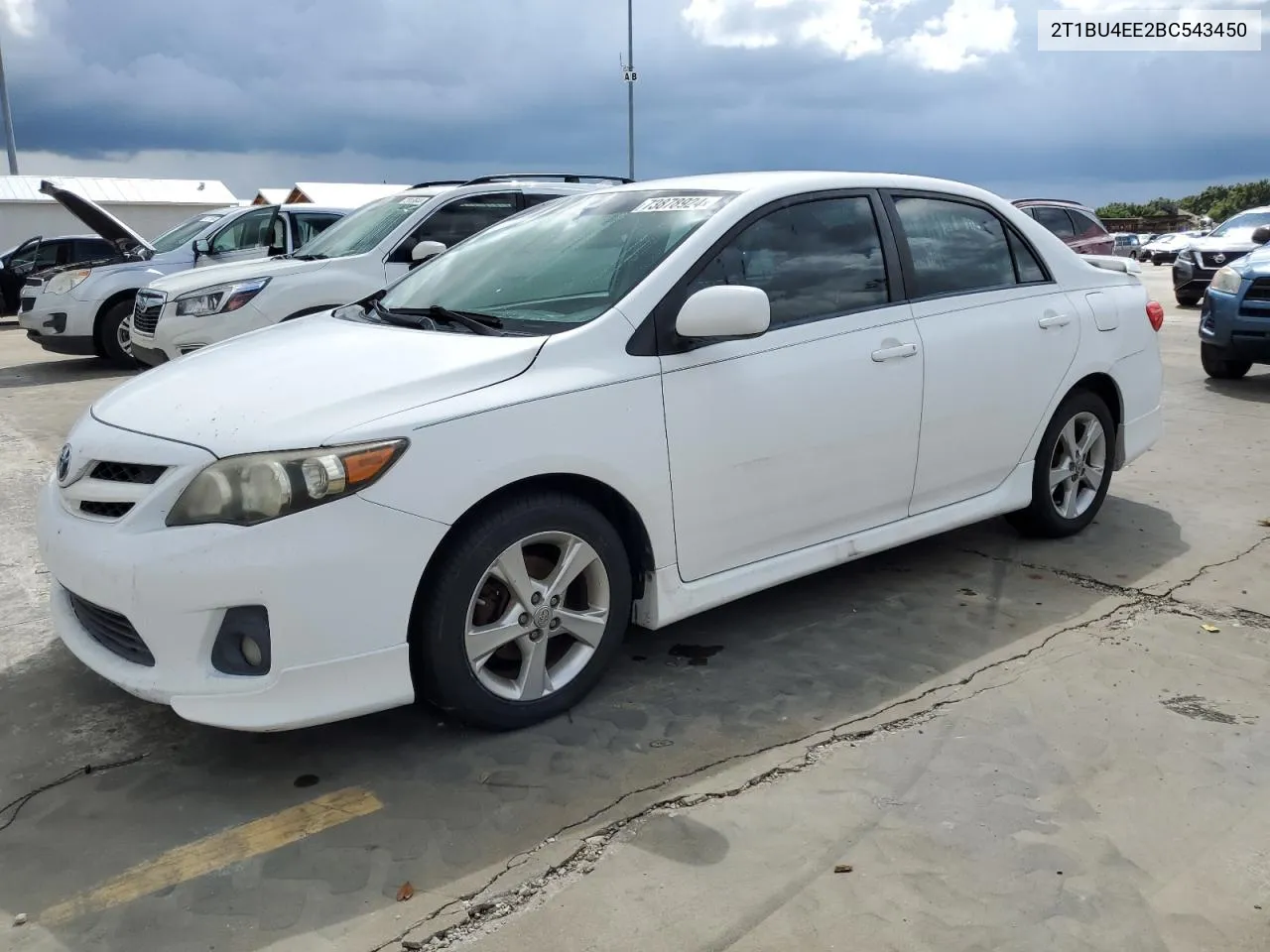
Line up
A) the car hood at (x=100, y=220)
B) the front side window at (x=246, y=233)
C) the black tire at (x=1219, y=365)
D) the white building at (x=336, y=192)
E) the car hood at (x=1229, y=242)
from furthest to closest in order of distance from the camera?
the white building at (x=336, y=192), the car hood at (x=1229, y=242), the car hood at (x=100, y=220), the front side window at (x=246, y=233), the black tire at (x=1219, y=365)

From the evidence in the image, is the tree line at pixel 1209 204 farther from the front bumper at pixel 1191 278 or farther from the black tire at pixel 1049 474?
the black tire at pixel 1049 474

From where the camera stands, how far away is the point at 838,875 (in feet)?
8.73

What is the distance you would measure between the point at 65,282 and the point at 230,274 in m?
4.15

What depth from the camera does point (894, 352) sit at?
4090mm

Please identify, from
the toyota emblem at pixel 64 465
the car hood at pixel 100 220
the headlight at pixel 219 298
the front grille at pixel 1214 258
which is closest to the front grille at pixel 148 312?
the headlight at pixel 219 298

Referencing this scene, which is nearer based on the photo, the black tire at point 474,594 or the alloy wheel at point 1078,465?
the black tire at point 474,594

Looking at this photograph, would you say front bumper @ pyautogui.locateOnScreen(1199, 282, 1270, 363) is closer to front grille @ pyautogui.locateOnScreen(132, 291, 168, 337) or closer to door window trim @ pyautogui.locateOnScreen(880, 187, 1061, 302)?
door window trim @ pyautogui.locateOnScreen(880, 187, 1061, 302)

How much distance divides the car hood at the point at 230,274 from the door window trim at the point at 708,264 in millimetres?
5366

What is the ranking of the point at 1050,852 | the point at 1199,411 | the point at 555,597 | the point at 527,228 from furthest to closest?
the point at 1199,411, the point at 527,228, the point at 555,597, the point at 1050,852

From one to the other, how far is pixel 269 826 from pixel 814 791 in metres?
1.47

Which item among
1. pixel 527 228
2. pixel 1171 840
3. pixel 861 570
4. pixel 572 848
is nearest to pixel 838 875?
pixel 572 848

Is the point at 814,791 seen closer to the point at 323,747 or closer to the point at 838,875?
the point at 838,875

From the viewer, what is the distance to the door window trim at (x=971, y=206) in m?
4.31

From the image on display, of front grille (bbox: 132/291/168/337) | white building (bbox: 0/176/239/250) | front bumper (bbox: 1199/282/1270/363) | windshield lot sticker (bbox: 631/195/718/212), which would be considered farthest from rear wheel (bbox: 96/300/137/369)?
white building (bbox: 0/176/239/250)
